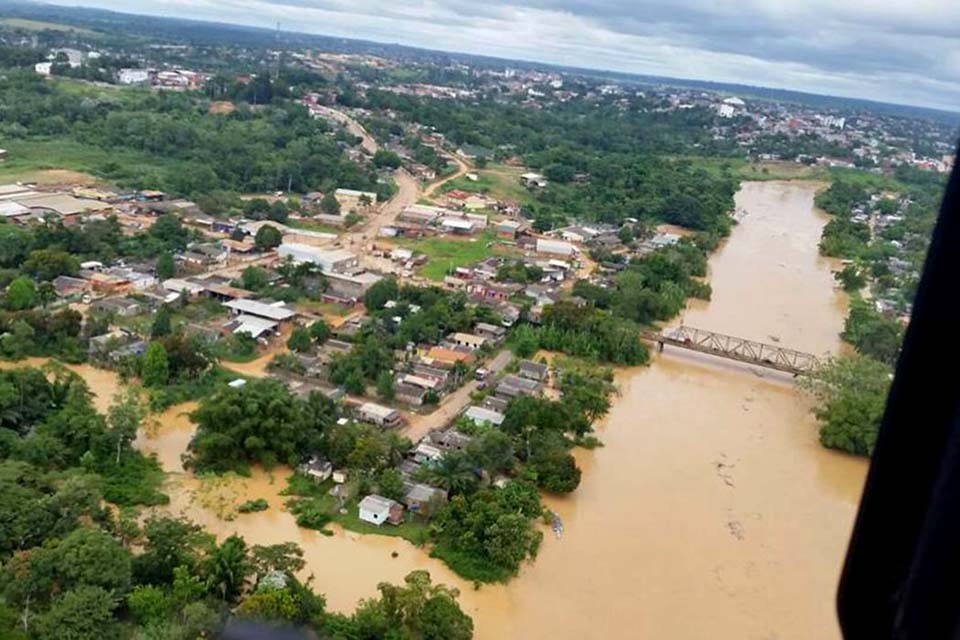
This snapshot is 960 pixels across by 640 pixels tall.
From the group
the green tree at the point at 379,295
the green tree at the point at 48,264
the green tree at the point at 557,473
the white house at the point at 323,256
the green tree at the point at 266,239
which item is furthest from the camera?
the green tree at the point at 266,239

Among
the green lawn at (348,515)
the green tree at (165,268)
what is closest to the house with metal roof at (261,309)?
the green tree at (165,268)

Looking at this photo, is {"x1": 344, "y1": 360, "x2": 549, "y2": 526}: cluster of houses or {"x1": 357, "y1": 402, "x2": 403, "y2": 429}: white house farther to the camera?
{"x1": 357, "y1": 402, "x2": 403, "y2": 429}: white house

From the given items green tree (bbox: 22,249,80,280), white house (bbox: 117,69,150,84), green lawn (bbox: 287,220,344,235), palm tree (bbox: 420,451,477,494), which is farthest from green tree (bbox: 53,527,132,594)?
white house (bbox: 117,69,150,84)

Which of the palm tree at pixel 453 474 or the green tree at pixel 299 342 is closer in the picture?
the palm tree at pixel 453 474

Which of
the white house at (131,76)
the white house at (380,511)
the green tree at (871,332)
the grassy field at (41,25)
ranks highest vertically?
the grassy field at (41,25)

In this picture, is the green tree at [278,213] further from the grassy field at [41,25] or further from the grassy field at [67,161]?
the grassy field at [41,25]

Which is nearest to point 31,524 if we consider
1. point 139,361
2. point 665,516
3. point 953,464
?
point 139,361

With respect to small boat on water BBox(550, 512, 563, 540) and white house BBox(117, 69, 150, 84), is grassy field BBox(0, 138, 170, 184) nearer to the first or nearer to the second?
white house BBox(117, 69, 150, 84)
